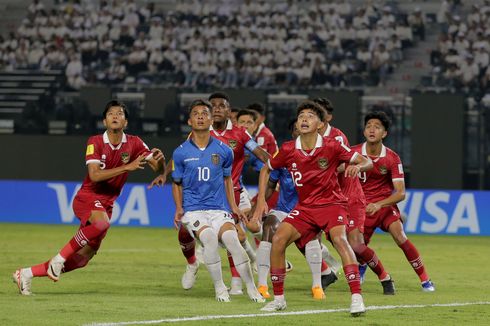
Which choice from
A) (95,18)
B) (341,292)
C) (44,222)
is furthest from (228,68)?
(341,292)

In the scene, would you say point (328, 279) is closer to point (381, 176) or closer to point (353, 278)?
point (381, 176)

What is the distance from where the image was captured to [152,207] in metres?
25.9

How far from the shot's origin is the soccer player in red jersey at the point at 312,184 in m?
11.4

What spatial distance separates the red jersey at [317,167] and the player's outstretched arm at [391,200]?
1823 millimetres

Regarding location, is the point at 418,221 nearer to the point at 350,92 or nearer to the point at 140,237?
the point at 350,92

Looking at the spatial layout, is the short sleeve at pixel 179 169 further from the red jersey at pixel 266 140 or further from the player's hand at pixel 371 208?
the red jersey at pixel 266 140

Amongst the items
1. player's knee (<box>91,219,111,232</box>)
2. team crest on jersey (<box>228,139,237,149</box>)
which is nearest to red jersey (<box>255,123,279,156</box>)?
team crest on jersey (<box>228,139,237,149</box>)

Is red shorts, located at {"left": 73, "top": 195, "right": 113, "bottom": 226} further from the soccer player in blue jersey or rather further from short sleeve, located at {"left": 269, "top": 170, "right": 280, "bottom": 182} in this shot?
short sleeve, located at {"left": 269, "top": 170, "right": 280, "bottom": 182}

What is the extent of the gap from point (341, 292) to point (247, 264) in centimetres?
172

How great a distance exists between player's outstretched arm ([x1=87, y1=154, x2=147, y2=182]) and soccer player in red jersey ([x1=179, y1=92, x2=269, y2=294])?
1109mm

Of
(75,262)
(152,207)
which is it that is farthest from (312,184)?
(152,207)

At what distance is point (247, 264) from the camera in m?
12.5

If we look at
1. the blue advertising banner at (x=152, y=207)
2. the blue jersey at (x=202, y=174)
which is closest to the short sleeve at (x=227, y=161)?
the blue jersey at (x=202, y=174)

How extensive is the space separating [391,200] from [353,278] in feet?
9.44
